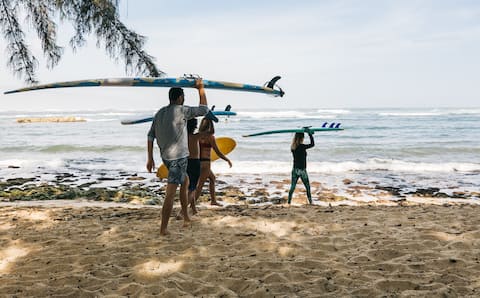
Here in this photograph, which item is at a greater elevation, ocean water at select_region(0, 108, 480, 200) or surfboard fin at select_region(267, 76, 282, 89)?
surfboard fin at select_region(267, 76, 282, 89)

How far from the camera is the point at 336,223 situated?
5316mm

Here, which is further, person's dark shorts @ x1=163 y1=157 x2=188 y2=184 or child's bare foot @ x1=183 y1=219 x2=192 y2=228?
child's bare foot @ x1=183 y1=219 x2=192 y2=228

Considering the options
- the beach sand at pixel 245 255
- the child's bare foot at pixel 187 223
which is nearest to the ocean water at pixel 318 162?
the beach sand at pixel 245 255

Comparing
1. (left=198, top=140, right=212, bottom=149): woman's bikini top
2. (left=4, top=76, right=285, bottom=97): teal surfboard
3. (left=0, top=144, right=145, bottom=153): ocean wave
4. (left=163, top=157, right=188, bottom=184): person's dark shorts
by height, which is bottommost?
(left=0, top=144, right=145, bottom=153): ocean wave

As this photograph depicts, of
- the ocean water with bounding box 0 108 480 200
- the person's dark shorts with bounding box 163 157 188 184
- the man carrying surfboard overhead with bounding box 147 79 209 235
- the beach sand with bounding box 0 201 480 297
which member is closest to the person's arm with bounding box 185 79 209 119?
the man carrying surfboard overhead with bounding box 147 79 209 235

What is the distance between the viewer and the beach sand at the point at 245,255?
10.7 feet

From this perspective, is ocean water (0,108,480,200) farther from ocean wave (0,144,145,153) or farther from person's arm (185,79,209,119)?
person's arm (185,79,209,119)

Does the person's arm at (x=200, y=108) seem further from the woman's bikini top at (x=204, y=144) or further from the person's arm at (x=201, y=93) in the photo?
the woman's bikini top at (x=204, y=144)

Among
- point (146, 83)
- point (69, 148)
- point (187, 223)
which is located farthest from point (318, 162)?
point (69, 148)

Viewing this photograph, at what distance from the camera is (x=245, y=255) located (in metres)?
4.05

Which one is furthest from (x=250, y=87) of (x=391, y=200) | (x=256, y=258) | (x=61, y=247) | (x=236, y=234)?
(x=391, y=200)

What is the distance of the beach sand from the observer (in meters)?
3.26

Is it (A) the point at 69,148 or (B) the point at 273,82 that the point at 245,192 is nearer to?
(B) the point at 273,82

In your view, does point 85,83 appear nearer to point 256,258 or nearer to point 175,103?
point 175,103
